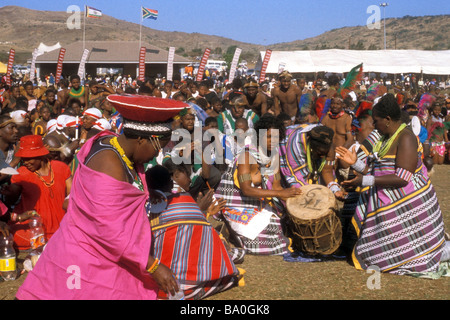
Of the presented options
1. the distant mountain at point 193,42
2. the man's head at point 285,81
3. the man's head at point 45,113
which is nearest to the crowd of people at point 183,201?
the man's head at point 45,113

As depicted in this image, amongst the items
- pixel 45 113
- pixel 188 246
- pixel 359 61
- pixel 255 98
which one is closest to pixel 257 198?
pixel 188 246

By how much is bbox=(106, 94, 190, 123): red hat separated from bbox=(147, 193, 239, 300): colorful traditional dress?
1065mm

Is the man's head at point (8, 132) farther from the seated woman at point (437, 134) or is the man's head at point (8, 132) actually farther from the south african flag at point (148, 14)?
the south african flag at point (148, 14)

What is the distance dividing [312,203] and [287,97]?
7.20m

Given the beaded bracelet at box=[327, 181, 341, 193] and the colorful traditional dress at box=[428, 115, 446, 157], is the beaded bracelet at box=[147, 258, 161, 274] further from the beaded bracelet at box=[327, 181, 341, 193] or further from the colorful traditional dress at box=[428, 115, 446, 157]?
the colorful traditional dress at box=[428, 115, 446, 157]

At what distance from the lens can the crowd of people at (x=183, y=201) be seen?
140 inches

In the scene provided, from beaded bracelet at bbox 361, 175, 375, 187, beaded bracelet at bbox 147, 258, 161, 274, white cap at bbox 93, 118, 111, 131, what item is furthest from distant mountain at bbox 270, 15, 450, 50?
beaded bracelet at bbox 147, 258, 161, 274

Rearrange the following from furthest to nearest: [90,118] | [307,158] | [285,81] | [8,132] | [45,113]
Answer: [285,81] → [45,113] → [90,118] → [8,132] → [307,158]

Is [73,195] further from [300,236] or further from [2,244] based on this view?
[300,236]

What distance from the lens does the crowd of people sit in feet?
11.7

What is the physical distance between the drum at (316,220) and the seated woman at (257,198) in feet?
1.12

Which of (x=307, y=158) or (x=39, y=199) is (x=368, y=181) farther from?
(x=39, y=199)

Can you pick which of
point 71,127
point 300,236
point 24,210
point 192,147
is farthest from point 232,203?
point 71,127

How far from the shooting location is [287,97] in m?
12.7
